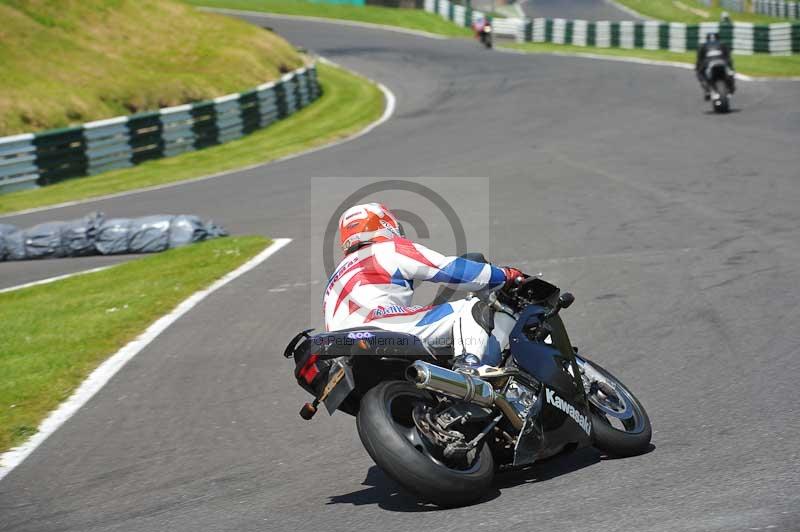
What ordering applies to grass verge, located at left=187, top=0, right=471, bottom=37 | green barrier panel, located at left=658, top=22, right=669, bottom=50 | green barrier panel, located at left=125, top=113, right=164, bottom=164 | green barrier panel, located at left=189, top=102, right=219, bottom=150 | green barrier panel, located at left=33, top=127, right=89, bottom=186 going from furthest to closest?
1. grass verge, located at left=187, top=0, right=471, bottom=37
2. green barrier panel, located at left=658, top=22, right=669, bottom=50
3. green barrier panel, located at left=189, top=102, right=219, bottom=150
4. green barrier panel, located at left=125, top=113, right=164, bottom=164
5. green barrier panel, located at left=33, top=127, right=89, bottom=186

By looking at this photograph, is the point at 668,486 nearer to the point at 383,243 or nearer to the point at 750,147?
the point at 383,243

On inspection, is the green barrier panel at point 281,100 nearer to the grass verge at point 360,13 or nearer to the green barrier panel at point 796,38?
the green barrier panel at point 796,38

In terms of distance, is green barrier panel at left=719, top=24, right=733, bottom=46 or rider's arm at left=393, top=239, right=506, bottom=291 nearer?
rider's arm at left=393, top=239, right=506, bottom=291

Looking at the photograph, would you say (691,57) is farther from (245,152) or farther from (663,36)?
(245,152)

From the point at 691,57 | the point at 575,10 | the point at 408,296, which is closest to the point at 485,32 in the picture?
the point at 691,57

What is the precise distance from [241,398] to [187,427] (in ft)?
1.87

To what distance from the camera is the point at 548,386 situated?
18.2ft

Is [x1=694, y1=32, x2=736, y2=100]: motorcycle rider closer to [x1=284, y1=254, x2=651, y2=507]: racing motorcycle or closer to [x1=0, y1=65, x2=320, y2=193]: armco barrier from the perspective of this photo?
[x1=0, y1=65, x2=320, y2=193]: armco barrier

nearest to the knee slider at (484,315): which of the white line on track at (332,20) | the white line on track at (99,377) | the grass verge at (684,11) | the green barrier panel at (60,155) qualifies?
the white line on track at (99,377)

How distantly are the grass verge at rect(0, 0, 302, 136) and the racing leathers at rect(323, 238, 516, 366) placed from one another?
20.6m

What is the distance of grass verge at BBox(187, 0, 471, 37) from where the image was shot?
166 ft

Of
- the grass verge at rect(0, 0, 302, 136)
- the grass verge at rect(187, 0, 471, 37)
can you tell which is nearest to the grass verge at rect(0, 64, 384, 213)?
the grass verge at rect(0, 0, 302, 136)

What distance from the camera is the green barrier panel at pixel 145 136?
23.2 meters

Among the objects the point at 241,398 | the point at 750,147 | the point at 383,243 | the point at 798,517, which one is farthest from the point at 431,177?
the point at 798,517
